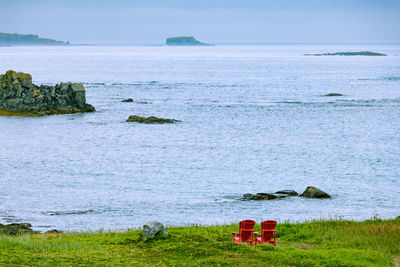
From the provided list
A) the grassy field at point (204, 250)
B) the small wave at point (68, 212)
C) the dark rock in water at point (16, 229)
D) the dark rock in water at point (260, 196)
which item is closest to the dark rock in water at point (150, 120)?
the dark rock in water at point (260, 196)

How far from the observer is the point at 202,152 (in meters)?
62.4

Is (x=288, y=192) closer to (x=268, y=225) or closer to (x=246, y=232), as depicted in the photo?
(x=268, y=225)

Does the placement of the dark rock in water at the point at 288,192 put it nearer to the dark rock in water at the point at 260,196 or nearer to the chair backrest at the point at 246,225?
the dark rock in water at the point at 260,196

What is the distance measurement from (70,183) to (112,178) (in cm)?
386

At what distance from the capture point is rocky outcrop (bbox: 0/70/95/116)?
86.4 m

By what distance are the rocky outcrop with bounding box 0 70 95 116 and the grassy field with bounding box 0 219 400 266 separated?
2645 inches

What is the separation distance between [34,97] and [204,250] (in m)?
74.4

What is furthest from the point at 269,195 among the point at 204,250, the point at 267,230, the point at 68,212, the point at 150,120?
the point at 150,120

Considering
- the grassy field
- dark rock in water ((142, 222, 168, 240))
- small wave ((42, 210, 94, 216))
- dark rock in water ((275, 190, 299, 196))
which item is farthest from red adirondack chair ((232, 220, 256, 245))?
dark rock in water ((275, 190, 299, 196))

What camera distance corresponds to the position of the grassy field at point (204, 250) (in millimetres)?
17141

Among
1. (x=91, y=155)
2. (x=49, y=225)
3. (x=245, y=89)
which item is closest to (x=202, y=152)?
(x=91, y=155)

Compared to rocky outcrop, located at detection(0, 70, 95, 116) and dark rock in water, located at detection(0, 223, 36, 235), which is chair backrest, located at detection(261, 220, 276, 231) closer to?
dark rock in water, located at detection(0, 223, 36, 235)

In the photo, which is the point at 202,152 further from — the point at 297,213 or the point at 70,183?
the point at 297,213

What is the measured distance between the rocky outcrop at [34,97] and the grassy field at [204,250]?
220ft
